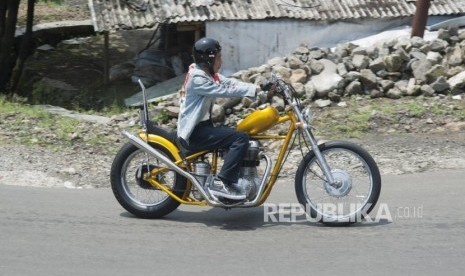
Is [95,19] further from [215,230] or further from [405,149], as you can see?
[215,230]

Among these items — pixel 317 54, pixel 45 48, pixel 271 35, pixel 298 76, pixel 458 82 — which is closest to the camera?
pixel 458 82

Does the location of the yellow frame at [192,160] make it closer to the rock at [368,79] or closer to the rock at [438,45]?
the rock at [368,79]

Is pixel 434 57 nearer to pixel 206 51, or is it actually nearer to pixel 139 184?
pixel 206 51

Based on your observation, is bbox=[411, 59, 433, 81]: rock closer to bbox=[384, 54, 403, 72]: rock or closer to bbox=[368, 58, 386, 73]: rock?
bbox=[384, 54, 403, 72]: rock

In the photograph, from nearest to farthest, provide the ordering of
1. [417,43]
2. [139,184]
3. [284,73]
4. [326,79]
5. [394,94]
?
1. [139,184]
2. [394,94]
3. [326,79]
4. [284,73]
5. [417,43]

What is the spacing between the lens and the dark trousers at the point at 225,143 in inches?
265

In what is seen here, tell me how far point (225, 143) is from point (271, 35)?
844 cm

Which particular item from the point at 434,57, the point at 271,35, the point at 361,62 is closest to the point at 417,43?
the point at 434,57

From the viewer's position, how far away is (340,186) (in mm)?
6797

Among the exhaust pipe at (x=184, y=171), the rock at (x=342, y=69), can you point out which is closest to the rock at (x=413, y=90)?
the rock at (x=342, y=69)

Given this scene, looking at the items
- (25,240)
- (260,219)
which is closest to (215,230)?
(260,219)

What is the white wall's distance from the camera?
A: 49.1 feet

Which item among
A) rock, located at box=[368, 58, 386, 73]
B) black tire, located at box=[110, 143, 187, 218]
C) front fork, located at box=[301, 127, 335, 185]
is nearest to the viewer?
front fork, located at box=[301, 127, 335, 185]

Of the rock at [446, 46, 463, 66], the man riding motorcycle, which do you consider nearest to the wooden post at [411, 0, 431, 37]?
the rock at [446, 46, 463, 66]
